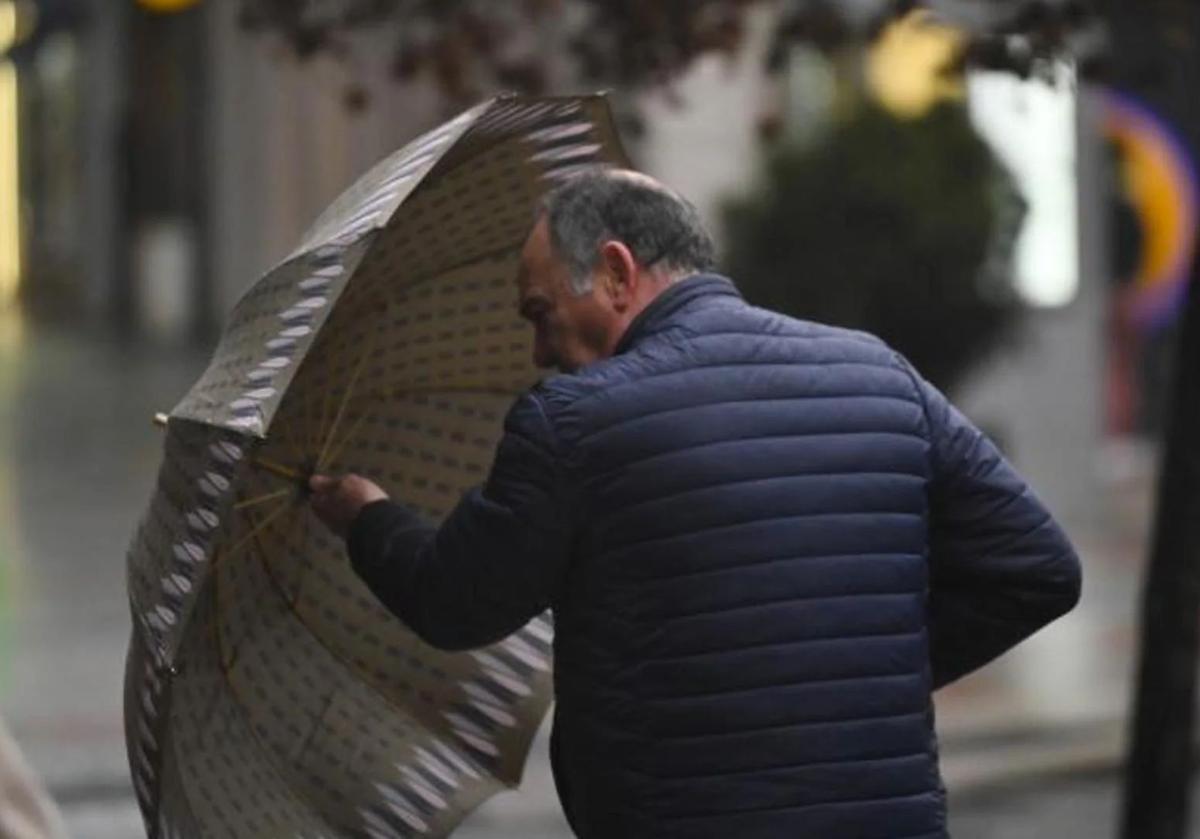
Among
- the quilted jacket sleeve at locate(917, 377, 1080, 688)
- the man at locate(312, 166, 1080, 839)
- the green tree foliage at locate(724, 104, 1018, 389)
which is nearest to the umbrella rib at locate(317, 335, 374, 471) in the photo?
the man at locate(312, 166, 1080, 839)

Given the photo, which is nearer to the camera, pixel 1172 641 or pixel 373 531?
pixel 373 531

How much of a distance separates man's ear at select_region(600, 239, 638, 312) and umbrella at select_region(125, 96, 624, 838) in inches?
10.1

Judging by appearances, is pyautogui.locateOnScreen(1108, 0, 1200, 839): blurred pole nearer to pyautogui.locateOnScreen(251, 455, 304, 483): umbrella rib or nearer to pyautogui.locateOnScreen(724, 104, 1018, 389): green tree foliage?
pyautogui.locateOnScreen(251, 455, 304, 483): umbrella rib

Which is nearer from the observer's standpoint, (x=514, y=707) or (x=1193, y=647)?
(x=514, y=707)

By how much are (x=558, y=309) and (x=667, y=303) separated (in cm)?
14

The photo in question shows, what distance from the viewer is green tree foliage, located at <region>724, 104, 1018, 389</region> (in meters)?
14.8

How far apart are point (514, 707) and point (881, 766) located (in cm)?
83

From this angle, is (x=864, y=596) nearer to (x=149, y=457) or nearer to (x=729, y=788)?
(x=729, y=788)

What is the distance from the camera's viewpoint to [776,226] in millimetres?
15148

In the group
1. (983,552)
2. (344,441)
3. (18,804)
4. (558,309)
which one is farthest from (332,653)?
(983,552)

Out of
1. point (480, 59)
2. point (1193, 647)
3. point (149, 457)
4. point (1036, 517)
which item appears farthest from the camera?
point (149, 457)

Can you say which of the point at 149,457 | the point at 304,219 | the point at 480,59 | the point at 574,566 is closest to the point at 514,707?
the point at 574,566

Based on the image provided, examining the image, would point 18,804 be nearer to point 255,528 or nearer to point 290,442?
point 255,528

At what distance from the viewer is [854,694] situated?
12.3 ft
